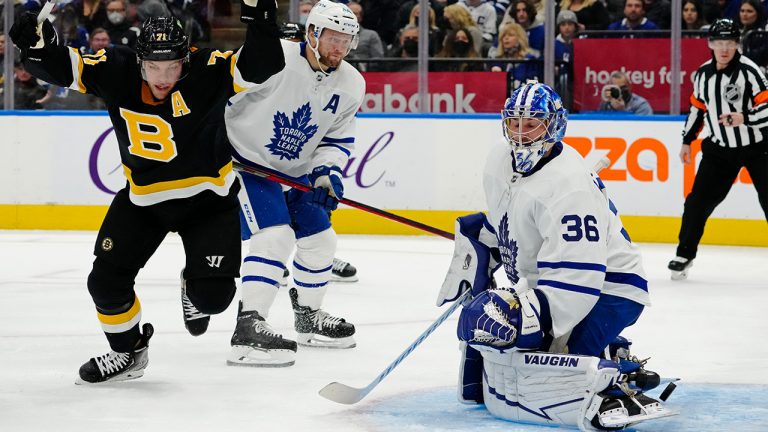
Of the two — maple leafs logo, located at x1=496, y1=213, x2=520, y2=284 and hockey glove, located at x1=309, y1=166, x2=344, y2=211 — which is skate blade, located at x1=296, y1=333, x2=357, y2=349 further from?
maple leafs logo, located at x1=496, y1=213, x2=520, y2=284

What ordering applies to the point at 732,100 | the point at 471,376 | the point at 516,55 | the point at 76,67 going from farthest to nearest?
1. the point at 516,55
2. the point at 732,100
3. the point at 76,67
4. the point at 471,376

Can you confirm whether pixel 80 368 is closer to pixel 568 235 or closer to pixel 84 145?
pixel 568 235

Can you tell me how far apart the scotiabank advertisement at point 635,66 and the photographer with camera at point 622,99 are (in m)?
0.03

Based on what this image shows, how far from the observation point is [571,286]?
2.89 metres

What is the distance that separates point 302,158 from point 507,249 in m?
1.31

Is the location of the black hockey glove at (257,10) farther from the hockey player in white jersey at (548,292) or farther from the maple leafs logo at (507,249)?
the maple leafs logo at (507,249)

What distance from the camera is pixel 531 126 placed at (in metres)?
3.00

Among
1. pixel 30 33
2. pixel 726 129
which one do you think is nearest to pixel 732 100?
pixel 726 129

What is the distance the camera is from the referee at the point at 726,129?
6031 mm

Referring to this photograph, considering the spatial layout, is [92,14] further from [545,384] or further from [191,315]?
[545,384]

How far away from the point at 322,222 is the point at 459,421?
134 centimetres

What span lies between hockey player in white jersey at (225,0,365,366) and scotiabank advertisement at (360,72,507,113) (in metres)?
3.39

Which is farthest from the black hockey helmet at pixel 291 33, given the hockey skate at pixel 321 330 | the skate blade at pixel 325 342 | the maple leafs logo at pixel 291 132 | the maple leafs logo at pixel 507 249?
the maple leafs logo at pixel 507 249

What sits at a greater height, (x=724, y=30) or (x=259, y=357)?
(x=724, y=30)
